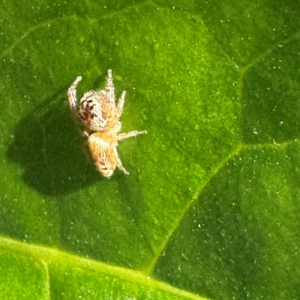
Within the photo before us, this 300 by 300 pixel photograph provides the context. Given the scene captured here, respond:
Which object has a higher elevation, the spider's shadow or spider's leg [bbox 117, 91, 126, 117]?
spider's leg [bbox 117, 91, 126, 117]

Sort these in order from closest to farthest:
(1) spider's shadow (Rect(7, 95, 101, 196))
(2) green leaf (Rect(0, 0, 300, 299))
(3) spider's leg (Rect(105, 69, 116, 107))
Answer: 1. (2) green leaf (Rect(0, 0, 300, 299))
2. (3) spider's leg (Rect(105, 69, 116, 107))
3. (1) spider's shadow (Rect(7, 95, 101, 196))

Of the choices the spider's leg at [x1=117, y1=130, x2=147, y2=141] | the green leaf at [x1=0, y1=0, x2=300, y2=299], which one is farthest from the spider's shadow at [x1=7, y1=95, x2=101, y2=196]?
the spider's leg at [x1=117, y1=130, x2=147, y2=141]

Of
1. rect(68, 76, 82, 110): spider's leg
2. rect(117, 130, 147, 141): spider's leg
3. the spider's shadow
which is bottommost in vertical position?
the spider's shadow

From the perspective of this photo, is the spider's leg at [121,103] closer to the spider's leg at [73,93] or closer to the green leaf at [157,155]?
the green leaf at [157,155]

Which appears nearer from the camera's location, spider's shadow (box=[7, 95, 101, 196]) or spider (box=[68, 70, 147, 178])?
spider (box=[68, 70, 147, 178])

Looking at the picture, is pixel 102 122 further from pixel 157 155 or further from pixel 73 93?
pixel 157 155

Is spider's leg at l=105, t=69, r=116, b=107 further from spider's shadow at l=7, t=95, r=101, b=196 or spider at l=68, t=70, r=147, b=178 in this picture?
spider's shadow at l=7, t=95, r=101, b=196

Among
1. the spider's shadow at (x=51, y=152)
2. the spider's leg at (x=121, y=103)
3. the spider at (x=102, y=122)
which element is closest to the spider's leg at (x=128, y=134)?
the spider at (x=102, y=122)

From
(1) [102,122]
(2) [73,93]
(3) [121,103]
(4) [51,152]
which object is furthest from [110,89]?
(4) [51,152]
